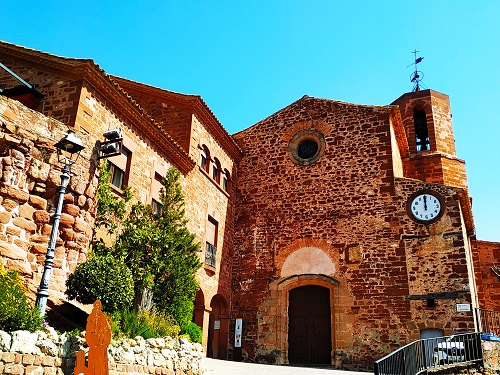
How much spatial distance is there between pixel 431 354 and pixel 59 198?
31.5 ft

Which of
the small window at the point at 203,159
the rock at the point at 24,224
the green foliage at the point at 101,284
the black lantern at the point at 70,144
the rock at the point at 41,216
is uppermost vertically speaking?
the small window at the point at 203,159

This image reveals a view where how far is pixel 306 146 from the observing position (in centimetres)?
1997

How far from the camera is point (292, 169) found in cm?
1964

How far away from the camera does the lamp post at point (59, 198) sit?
823 cm

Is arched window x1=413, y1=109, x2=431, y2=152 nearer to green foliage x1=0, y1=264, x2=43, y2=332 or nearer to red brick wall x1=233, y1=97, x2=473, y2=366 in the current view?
red brick wall x1=233, y1=97, x2=473, y2=366

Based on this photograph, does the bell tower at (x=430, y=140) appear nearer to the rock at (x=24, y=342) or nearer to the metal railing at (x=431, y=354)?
the metal railing at (x=431, y=354)

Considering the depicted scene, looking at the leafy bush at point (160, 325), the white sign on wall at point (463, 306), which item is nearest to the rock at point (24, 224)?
the leafy bush at point (160, 325)

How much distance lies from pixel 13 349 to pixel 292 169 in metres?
14.0

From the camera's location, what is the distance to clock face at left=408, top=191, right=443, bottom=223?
16641 millimetres

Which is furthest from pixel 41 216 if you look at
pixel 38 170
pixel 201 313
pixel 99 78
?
pixel 201 313

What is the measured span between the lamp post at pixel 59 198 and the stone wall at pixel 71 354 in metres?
0.83

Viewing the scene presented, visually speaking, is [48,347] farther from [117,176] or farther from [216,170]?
[216,170]

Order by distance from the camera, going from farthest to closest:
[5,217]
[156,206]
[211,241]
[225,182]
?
1. [225,182]
2. [211,241]
3. [156,206]
4. [5,217]

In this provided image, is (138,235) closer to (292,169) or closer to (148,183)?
(148,183)
